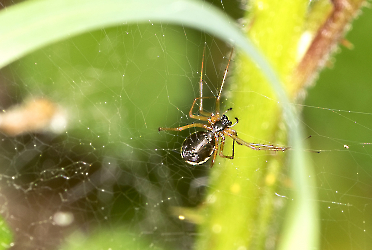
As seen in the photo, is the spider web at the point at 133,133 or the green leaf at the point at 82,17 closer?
the green leaf at the point at 82,17

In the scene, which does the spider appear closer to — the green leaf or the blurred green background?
the blurred green background

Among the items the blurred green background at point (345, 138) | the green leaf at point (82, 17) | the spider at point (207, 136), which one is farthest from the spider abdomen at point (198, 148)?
the green leaf at point (82, 17)

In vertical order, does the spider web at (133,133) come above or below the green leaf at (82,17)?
above

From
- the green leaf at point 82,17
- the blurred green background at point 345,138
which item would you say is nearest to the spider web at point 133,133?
the blurred green background at point 345,138

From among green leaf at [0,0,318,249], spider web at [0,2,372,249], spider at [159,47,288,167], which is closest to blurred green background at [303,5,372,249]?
spider web at [0,2,372,249]

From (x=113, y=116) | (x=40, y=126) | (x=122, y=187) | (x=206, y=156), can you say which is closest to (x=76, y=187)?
(x=122, y=187)

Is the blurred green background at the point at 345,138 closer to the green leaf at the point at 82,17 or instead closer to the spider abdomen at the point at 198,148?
the spider abdomen at the point at 198,148
